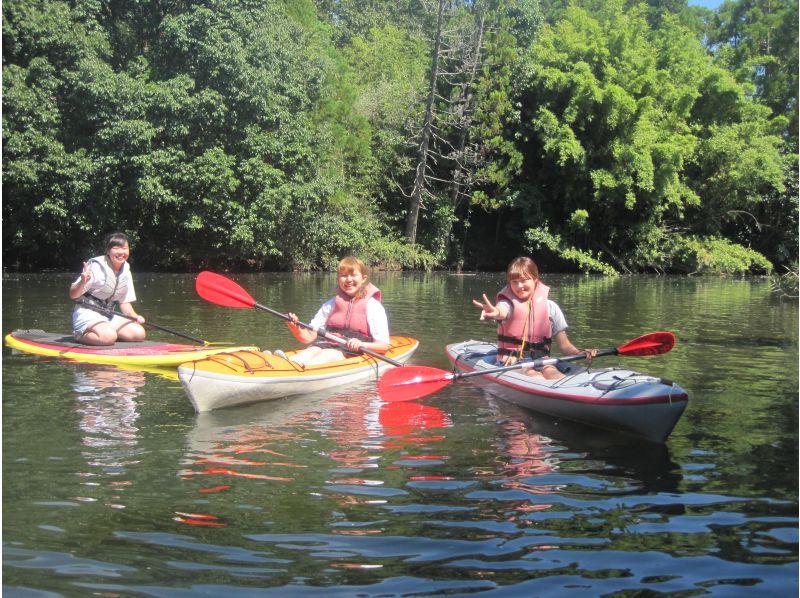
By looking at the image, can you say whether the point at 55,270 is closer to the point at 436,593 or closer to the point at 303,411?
the point at 303,411

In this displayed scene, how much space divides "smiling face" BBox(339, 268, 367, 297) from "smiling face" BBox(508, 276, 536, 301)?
1.35m

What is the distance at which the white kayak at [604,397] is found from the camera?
18.4ft

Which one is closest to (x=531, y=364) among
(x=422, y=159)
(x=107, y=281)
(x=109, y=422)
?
(x=109, y=422)

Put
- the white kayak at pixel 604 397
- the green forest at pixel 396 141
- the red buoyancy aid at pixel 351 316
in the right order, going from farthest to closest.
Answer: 1. the green forest at pixel 396 141
2. the red buoyancy aid at pixel 351 316
3. the white kayak at pixel 604 397

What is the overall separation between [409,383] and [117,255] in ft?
11.2

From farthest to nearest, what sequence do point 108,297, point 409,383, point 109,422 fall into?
point 108,297, point 409,383, point 109,422

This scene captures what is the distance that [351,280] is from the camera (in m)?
7.60

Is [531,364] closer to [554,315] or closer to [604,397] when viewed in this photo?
[554,315]

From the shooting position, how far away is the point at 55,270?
23719 mm

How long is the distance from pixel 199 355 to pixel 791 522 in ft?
17.7

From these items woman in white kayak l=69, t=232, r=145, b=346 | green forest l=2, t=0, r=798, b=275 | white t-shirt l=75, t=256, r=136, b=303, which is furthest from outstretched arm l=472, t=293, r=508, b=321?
green forest l=2, t=0, r=798, b=275

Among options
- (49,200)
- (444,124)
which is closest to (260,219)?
(49,200)

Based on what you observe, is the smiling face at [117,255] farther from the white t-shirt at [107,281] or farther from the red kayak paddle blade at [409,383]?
the red kayak paddle blade at [409,383]

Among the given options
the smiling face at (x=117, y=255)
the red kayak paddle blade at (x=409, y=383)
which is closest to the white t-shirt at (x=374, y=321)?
the red kayak paddle blade at (x=409, y=383)
